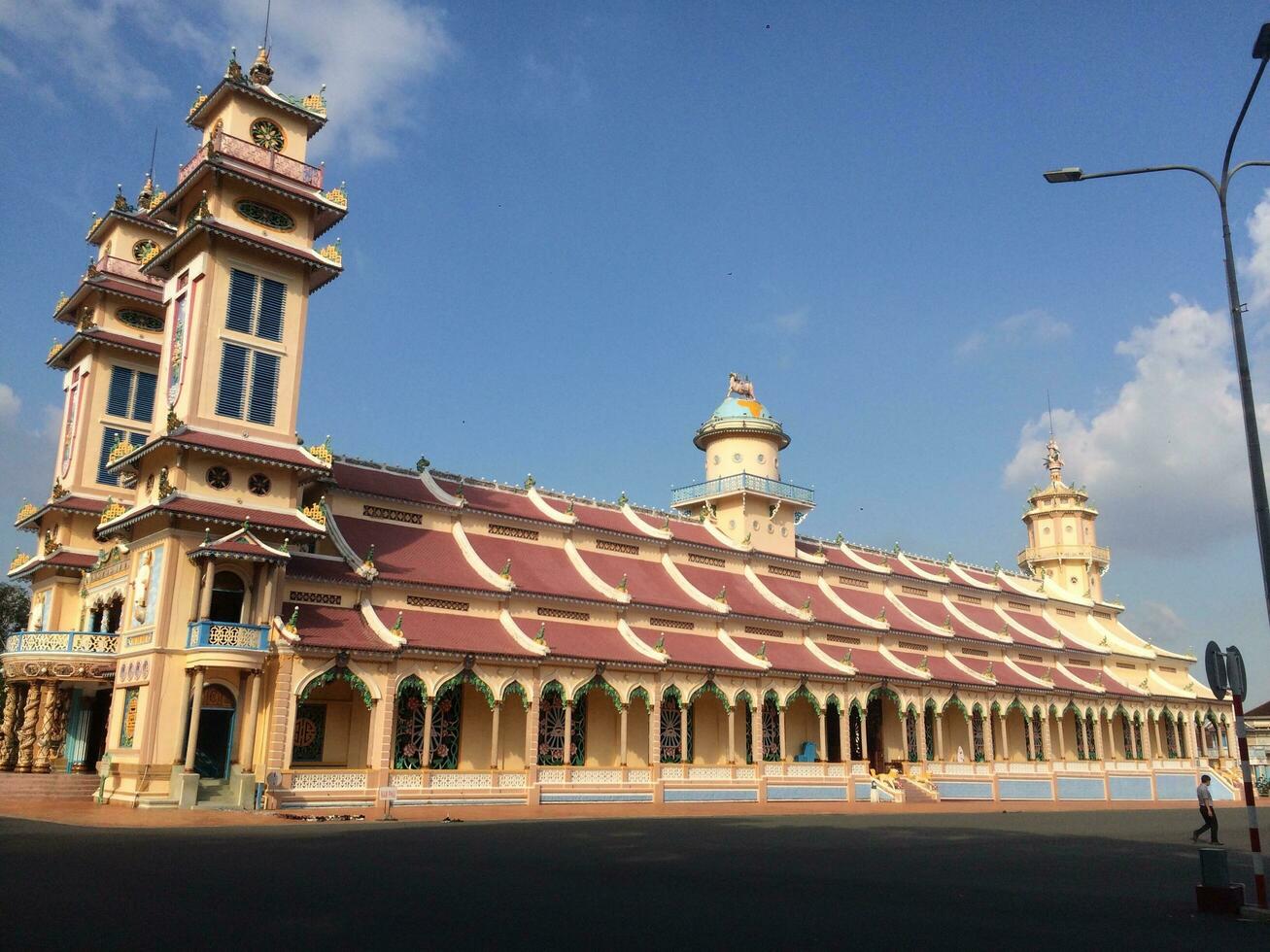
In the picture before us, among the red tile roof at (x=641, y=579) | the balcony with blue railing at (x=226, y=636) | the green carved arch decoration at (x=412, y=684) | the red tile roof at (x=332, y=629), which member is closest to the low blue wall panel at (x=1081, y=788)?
the red tile roof at (x=641, y=579)

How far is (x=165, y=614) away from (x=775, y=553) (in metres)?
31.0

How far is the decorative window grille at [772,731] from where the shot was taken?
4375cm

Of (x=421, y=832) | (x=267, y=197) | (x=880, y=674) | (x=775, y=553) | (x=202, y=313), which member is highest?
(x=267, y=197)

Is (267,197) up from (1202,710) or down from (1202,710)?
up

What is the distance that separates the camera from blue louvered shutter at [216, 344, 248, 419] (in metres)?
31.0

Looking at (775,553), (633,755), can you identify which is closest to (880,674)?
(775,553)

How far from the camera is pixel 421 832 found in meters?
21.3

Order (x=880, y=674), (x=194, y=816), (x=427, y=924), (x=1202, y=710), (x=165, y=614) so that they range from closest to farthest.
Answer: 1. (x=427, y=924)
2. (x=194, y=816)
3. (x=165, y=614)
4. (x=880, y=674)
5. (x=1202, y=710)

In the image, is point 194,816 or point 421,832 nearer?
point 421,832

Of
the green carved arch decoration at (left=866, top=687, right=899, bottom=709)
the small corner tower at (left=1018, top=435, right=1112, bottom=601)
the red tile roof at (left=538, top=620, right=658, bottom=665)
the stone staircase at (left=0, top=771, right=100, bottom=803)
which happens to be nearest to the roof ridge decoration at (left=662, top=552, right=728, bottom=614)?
the red tile roof at (left=538, top=620, right=658, bottom=665)

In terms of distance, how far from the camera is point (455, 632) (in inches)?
1339

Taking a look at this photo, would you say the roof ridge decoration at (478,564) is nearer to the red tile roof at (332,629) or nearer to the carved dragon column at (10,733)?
the red tile roof at (332,629)

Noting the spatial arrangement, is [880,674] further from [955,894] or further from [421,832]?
[955,894]

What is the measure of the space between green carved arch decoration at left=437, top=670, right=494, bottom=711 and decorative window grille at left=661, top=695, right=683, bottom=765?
28.8ft
